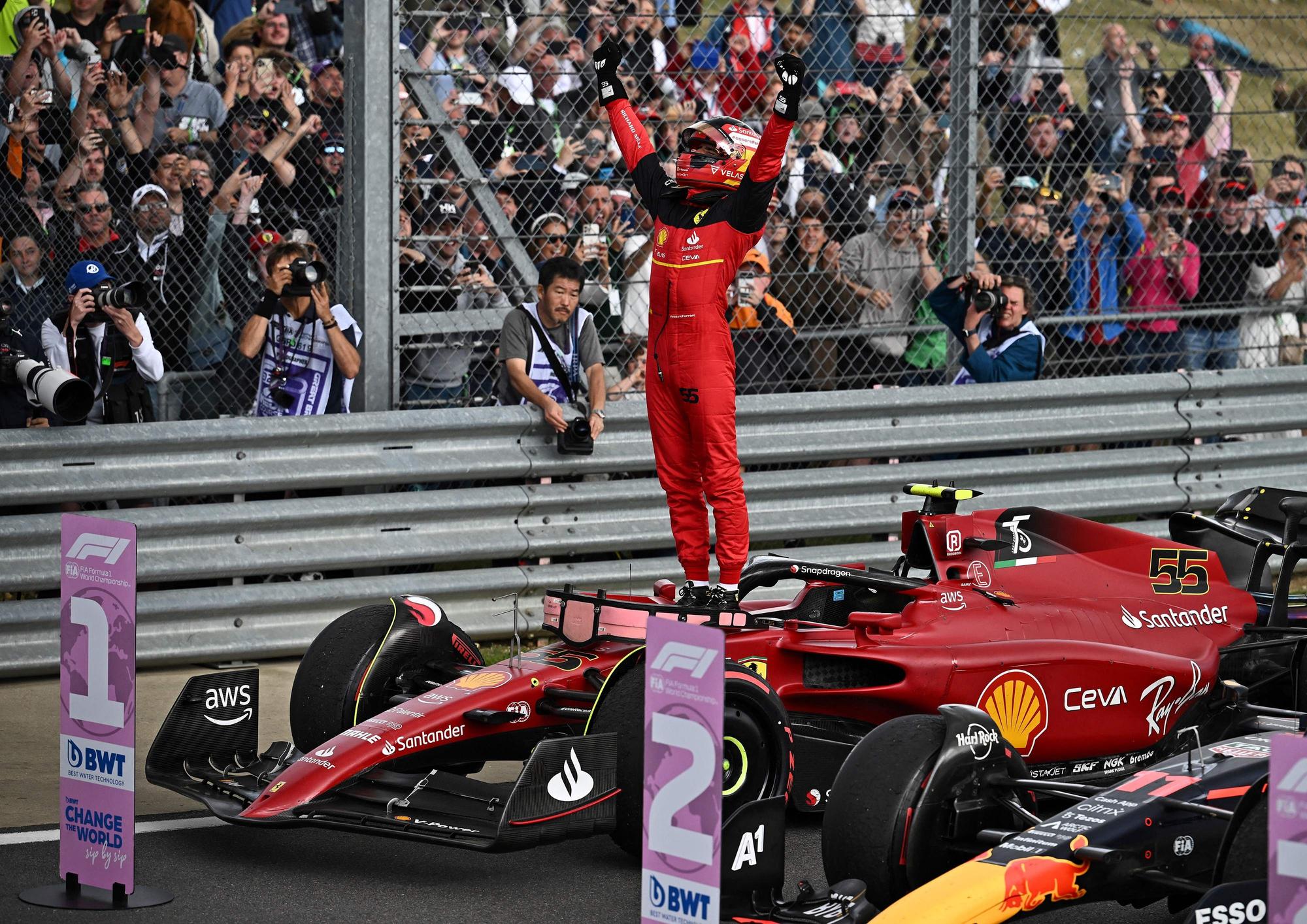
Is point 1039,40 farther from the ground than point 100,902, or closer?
farther from the ground

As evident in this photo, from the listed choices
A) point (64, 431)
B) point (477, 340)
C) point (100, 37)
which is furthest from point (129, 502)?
point (100, 37)

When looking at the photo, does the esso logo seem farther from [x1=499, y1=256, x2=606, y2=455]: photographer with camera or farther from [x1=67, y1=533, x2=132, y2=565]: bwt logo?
[x1=499, y1=256, x2=606, y2=455]: photographer with camera

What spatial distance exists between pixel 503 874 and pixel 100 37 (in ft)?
19.0

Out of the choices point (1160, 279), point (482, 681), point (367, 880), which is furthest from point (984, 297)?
point (367, 880)

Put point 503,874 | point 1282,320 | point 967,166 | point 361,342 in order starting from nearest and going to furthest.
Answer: point 503,874 < point 361,342 < point 967,166 < point 1282,320

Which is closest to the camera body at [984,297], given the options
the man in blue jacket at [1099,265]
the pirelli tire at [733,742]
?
the man in blue jacket at [1099,265]

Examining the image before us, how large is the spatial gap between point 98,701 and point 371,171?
3.60 meters

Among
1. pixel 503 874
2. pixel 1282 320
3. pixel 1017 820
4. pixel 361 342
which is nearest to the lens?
pixel 1017 820

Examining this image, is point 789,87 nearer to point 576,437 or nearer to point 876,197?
point 576,437

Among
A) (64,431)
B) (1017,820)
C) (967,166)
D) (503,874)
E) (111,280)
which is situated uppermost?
(967,166)

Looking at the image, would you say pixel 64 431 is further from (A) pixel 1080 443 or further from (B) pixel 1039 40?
(B) pixel 1039 40

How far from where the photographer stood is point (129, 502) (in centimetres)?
815

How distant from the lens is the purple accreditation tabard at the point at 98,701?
5.12 metres

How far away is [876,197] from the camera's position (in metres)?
9.52
